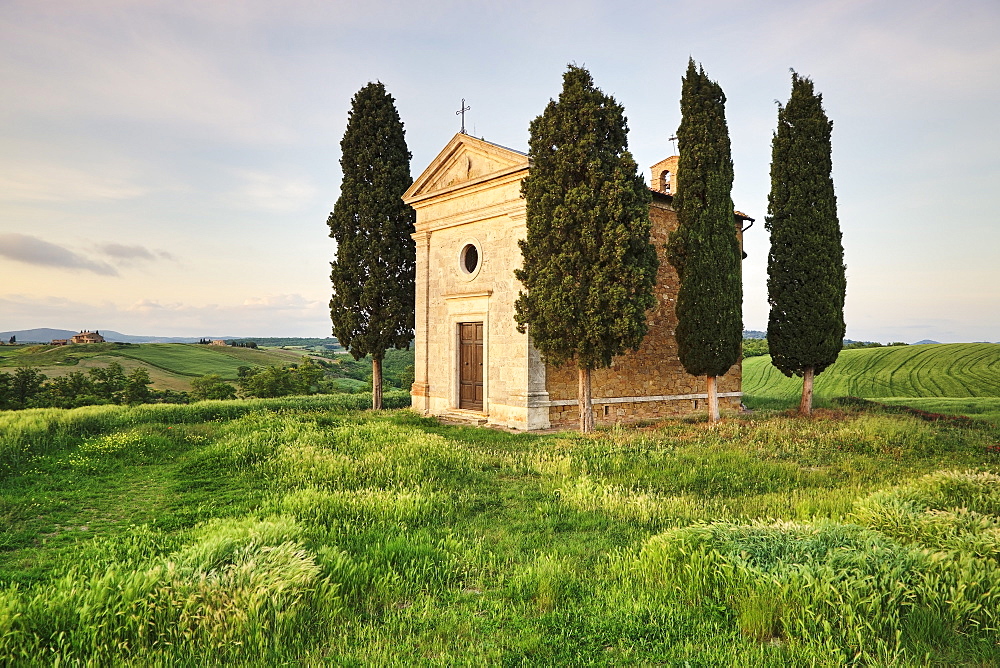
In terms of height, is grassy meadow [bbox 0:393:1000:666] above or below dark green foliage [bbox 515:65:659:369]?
below

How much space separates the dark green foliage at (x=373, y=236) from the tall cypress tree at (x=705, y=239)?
363 inches

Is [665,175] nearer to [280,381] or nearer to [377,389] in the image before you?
[377,389]

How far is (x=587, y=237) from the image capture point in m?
13.0

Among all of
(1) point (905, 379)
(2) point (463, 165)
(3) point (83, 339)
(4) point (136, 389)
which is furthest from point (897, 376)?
(3) point (83, 339)

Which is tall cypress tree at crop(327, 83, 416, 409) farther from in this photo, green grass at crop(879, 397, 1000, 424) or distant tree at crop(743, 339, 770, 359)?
distant tree at crop(743, 339, 770, 359)

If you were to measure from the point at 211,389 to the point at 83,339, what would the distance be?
57.2 ft

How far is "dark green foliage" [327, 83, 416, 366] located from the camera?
18.7 m

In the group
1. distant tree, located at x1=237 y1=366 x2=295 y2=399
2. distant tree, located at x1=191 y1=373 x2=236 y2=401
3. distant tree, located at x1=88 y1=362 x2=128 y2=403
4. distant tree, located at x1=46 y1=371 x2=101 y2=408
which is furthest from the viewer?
distant tree, located at x1=237 y1=366 x2=295 y2=399

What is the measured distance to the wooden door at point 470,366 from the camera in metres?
16.4

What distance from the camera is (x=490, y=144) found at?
15773mm

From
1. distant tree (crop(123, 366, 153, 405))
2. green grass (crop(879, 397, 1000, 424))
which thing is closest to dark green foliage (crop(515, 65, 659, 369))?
green grass (crop(879, 397, 1000, 424))

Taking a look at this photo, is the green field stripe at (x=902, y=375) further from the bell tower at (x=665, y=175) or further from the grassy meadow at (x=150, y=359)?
the grassy meadow at (x=150, y=359)

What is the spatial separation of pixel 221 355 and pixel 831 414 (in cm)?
4563

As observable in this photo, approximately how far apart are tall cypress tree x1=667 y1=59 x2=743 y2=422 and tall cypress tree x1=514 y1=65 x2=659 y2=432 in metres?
2.07
